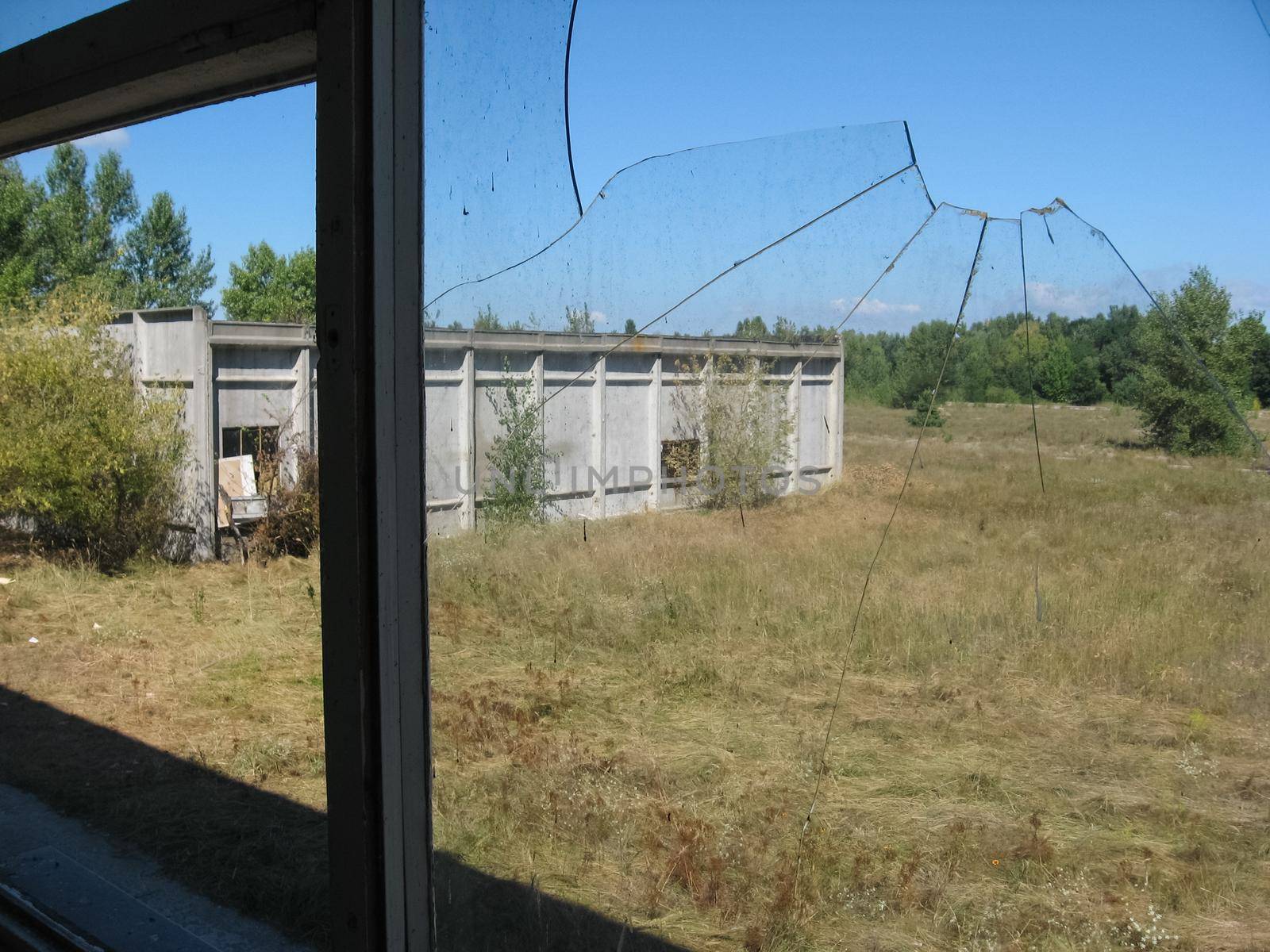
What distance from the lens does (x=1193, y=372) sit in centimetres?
90

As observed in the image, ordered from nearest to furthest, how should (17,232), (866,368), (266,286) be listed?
1. (866,368)
2. (17,232)
3. (266,286)

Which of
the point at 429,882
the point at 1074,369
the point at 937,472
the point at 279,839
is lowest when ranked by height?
the point at 279,839

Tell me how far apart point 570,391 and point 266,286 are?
120ft

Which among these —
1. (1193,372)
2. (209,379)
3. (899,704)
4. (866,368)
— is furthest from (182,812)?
(209,379)

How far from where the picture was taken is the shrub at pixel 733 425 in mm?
1252

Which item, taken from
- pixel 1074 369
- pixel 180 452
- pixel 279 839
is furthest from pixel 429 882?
pixel 180 452

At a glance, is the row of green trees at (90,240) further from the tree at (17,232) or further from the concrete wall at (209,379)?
the concrete wall at (209,379)

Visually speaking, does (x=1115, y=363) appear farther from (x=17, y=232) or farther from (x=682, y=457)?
(x=17, y=232)

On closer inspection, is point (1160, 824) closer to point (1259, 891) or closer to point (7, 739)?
point (1259, 891)

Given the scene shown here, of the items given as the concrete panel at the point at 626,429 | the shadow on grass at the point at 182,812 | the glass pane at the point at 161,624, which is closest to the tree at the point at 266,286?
the glass pane at the point at 161,624

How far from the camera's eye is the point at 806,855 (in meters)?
1.26

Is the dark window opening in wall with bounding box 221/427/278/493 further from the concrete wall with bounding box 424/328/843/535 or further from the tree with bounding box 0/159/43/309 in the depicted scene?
the concrete wall with bounding box 424/328/843/535

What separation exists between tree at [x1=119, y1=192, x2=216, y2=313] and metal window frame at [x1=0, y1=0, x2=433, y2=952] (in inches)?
700

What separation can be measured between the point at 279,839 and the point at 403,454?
135 inches
